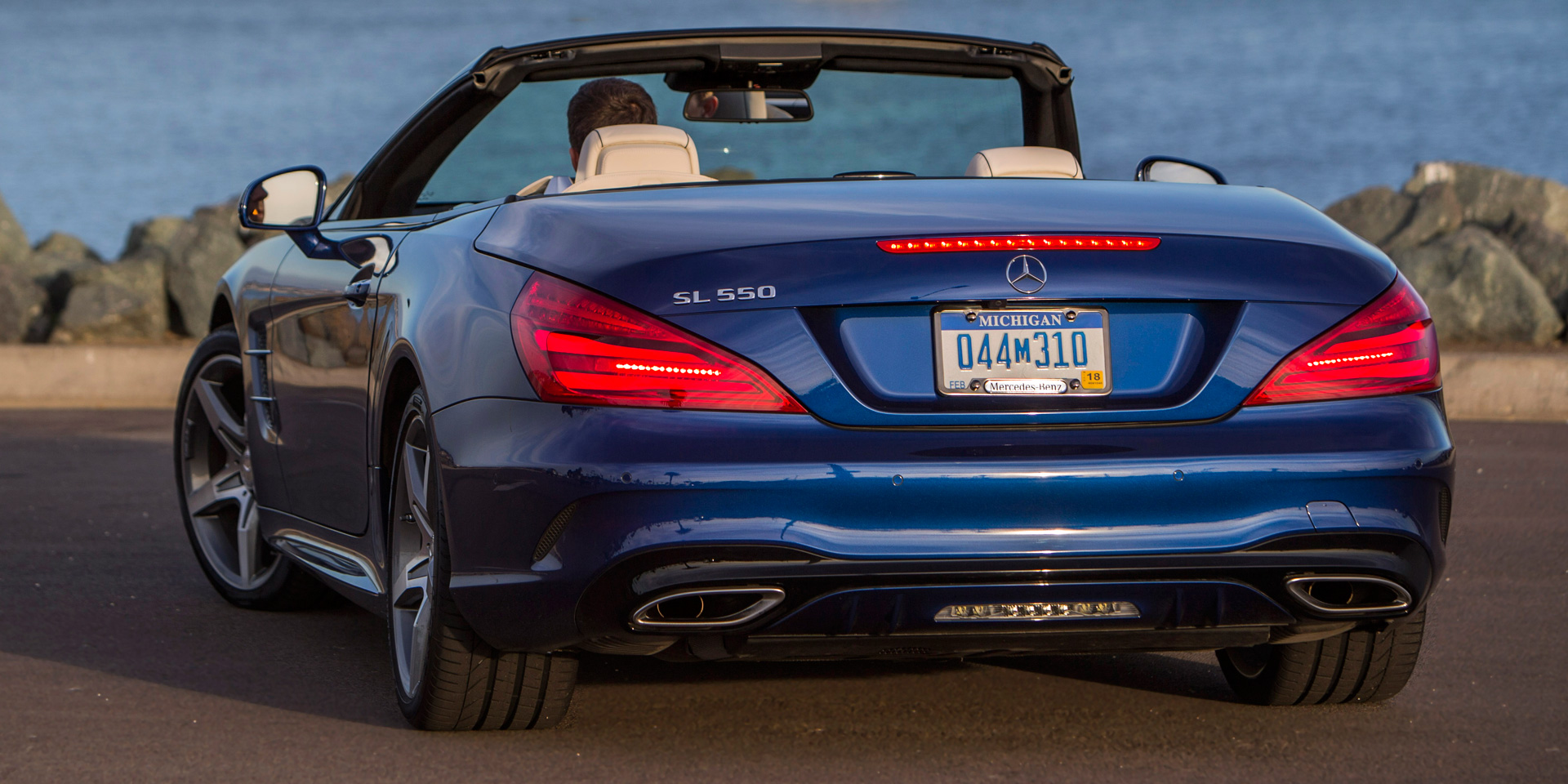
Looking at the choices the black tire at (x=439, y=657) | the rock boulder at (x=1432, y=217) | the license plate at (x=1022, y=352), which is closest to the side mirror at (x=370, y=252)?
the black tire at (x=439, y=657)

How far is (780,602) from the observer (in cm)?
358

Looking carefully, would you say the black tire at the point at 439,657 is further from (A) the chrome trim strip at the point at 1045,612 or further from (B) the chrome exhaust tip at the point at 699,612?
(A) the chrome trim strip at the point at 1045,612

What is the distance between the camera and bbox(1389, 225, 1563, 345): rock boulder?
13352 mm

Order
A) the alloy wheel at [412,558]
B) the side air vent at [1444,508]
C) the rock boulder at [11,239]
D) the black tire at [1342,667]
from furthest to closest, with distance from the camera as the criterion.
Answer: the rock boulder at [11,239]
the black tire at [1342,667]
the alloy wheel at [412,558]
the side air vent at [1444,508]

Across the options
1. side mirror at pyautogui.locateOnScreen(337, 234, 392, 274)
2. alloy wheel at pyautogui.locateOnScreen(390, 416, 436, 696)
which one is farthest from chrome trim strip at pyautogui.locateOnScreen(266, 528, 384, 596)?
side mirror at pyautogui.locateOnScreen(337, 234, 392, 274)

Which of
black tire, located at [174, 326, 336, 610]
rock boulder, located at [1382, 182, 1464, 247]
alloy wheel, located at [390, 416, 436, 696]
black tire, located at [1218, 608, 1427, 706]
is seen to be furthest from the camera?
rock boulder, located at [1382, 182, 1464, 247]

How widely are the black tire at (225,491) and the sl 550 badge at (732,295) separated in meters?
2.46

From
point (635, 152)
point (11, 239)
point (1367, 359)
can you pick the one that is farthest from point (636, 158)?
point (11, 239)

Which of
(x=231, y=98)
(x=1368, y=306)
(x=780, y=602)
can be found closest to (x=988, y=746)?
(x=780, y=602)

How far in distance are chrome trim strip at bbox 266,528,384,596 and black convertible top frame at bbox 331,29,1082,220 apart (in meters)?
0.88

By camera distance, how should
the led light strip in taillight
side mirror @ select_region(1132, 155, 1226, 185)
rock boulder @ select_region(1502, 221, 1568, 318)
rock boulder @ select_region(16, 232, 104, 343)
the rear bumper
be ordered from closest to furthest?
the rear bumper < the led light strip in taillight < side mirror @ select_region(1132, 155, 1226, 185) < rock boulder @ select_region(1502, 221, 1568, 318) < rock boulder @ select_region(16, 232, 104, 343)

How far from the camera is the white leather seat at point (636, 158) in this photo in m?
4.46

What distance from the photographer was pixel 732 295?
11.7ft

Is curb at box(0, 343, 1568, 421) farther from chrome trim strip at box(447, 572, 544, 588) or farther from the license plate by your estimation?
the license plate
